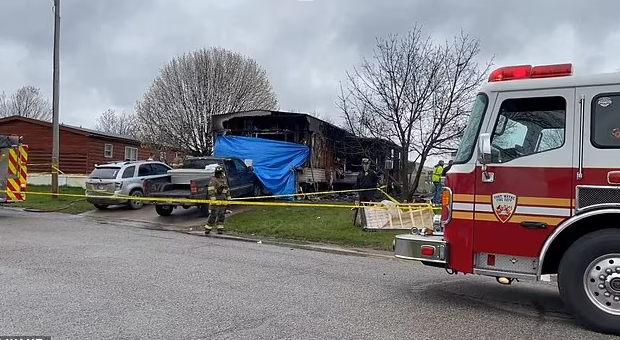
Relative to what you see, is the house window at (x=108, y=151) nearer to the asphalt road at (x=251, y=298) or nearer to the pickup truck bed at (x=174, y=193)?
the pickup truck bed at (x=174, y=193)

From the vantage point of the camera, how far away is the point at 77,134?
30.2 m

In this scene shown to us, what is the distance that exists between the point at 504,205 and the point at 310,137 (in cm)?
1634

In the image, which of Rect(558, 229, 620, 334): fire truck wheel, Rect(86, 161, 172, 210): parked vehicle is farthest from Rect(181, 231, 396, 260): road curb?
Rect(86, 161, 172, 210): parked vehicle

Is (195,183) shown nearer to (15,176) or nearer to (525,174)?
(15,176)

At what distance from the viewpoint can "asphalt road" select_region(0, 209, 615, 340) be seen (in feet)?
16.8

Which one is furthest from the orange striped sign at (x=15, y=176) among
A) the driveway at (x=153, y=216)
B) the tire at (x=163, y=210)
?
the tire at (x=163, y=210)

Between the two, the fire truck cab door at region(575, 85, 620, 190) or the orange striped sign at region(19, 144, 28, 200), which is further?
the orange striped sign at region(19, 144, 28, 200)

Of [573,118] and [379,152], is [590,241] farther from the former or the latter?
[379,152]

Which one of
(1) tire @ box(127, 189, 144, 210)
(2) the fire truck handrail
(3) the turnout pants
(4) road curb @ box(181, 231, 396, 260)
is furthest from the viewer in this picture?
(1) tire @ box(127, 189, 144, 210)

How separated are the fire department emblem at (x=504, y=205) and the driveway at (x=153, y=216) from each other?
33.8 ft

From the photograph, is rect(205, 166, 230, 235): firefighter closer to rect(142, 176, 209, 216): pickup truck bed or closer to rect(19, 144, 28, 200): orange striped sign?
rect(142, 176, 209, 216): pickup truck bed

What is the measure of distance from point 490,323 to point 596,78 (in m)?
2.78

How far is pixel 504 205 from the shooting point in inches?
228

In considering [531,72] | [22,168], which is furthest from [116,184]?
[531,72]
